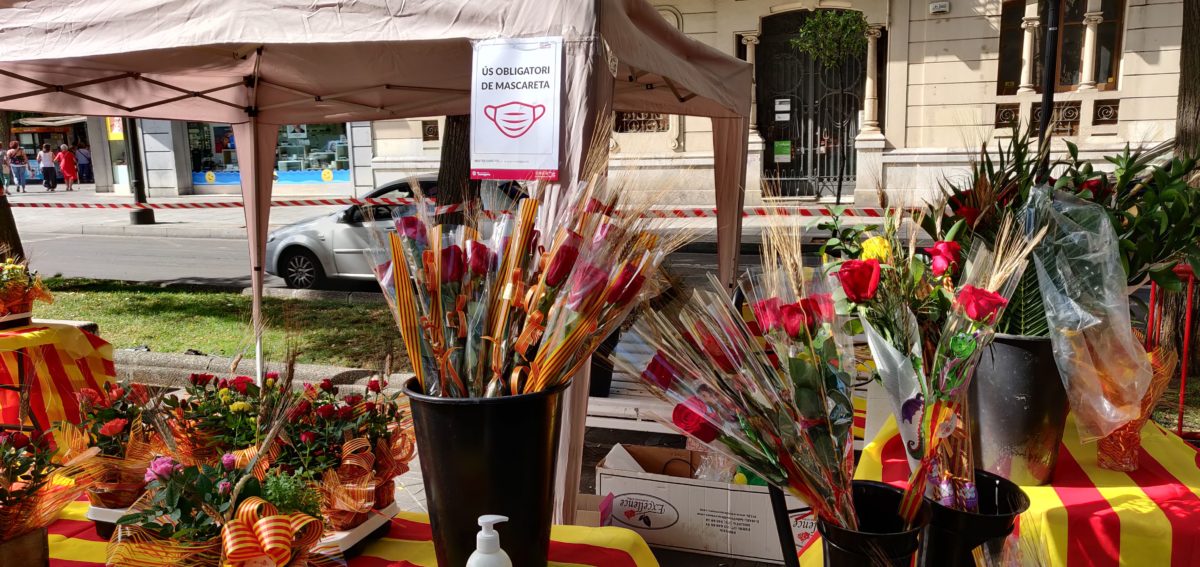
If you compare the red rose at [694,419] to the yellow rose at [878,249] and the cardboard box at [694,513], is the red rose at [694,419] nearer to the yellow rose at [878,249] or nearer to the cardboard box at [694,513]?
the yellow rose at [878,249]

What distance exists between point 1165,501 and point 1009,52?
48.4 feet

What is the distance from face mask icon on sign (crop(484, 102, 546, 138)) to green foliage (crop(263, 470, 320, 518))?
1.58 m

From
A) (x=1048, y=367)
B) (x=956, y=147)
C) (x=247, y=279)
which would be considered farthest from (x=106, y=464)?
(x=956, y=147)

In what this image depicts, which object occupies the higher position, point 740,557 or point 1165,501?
point 1165,501

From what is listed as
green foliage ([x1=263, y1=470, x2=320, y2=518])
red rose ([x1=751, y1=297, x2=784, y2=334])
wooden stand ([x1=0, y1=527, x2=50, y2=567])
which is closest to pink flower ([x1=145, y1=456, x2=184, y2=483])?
green foliage ([x1=263, y1=470, x2=320, y2=518])

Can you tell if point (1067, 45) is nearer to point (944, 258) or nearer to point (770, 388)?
point (944, 258)

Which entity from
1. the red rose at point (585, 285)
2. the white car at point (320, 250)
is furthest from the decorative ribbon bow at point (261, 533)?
the white car at point (320, 250)

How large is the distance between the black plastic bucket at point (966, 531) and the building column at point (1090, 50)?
15.1 m

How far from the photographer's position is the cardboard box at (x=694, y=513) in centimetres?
309

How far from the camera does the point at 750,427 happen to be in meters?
1.12

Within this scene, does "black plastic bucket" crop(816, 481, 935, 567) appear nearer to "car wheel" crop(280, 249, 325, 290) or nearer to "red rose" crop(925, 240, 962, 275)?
"red rose" crop(925, 240, 962, 275)

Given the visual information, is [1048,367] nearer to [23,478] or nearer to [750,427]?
[750,427]

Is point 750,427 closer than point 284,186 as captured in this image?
Yes

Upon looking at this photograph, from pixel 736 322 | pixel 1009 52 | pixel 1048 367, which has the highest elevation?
pixel 1009 52
